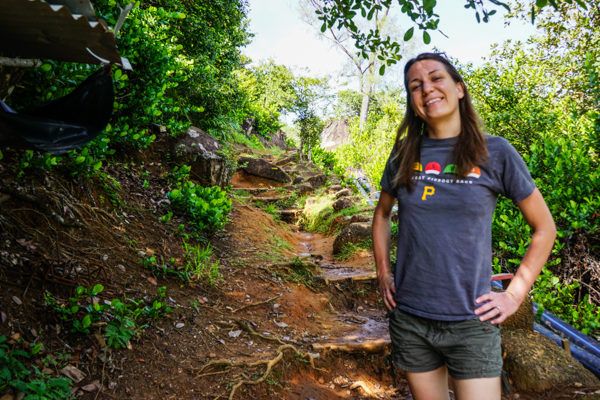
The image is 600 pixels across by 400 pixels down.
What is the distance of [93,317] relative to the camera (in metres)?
2.90

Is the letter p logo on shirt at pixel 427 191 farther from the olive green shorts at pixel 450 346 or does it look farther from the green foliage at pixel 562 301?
the green foliage at pixel 562 301

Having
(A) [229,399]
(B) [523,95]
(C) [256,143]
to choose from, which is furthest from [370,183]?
(A) [229,399]

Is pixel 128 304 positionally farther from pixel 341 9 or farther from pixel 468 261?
pixel 341 9

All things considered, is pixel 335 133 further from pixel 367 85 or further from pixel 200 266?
pixel 200 266

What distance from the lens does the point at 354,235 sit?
24.3 ft

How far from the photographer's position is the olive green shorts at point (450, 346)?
1.51 meters

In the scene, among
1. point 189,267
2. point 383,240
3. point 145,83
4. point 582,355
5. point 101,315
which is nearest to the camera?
point 383,240

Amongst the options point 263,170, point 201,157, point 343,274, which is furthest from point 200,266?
point 263,170

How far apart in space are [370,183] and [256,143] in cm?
824

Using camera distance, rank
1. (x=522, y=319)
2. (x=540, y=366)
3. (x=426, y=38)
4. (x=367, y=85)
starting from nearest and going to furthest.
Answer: (x=426, y=38), (x=540, y=366), (x=522, y=319), (x=367, y=85)

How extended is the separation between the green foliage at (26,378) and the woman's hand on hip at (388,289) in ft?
6.42

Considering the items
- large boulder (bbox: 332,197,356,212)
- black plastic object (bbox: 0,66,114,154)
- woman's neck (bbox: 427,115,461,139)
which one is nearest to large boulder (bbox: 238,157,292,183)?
large boulder (bbox: 332,197,356,212)

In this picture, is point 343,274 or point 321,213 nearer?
point 343,274

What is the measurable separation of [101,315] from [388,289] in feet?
7.86
